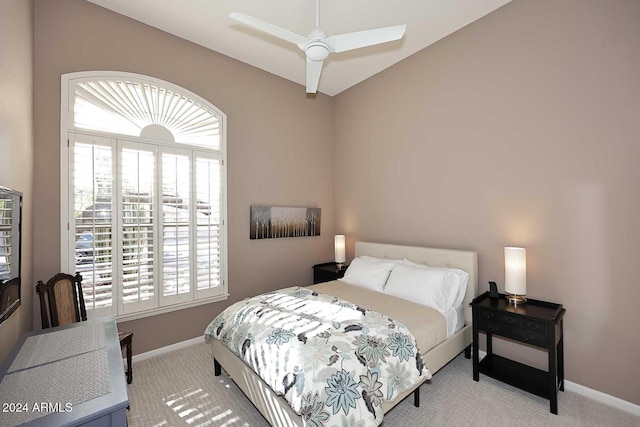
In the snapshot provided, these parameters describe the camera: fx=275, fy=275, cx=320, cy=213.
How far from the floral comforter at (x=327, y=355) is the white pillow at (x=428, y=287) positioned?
0.70 meters

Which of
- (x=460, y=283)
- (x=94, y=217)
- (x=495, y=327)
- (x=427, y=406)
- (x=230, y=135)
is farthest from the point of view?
(x=230, y=135)

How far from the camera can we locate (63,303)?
2.44 meters

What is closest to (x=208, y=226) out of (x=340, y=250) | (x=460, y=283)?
(x=340, y=250)

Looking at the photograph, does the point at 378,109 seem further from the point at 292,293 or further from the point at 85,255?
the point at 85,255

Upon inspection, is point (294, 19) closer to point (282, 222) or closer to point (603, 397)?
point (282, 222)

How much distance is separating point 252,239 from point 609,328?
382 centimetres

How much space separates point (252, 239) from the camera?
12.9 feet

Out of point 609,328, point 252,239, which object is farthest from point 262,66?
point 609,328

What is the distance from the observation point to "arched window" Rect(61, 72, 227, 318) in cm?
271

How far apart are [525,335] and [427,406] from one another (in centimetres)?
103

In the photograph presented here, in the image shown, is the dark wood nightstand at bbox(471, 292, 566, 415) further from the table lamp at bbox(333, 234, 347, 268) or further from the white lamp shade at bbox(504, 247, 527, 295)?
the table lamp at bbox(333, 234, 347, 268)

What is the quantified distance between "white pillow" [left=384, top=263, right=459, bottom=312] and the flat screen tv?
3.05 meters

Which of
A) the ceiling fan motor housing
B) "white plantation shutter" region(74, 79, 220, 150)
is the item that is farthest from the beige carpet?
the ceiling fan motor housing

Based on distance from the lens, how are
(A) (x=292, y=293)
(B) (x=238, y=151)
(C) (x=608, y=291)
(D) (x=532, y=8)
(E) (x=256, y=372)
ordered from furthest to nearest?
(B) (x=238, y=151), (A) (x=292, y=293), (D) (x=532, y=8), (C) (x=608, y=291), (E) (x=256, y=372)
